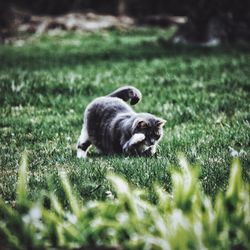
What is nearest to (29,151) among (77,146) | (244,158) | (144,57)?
(77,146)

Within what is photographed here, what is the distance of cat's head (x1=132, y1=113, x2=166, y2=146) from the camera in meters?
4.74

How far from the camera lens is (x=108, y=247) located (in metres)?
2.38

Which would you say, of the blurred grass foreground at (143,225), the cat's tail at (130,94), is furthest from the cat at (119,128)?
the blurred grass foreground at (143,225)

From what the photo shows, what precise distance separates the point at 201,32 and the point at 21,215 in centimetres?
1459

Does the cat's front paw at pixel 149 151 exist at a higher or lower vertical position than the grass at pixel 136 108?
higher

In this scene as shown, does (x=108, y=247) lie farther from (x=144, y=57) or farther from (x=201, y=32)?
(x=201, y=32)

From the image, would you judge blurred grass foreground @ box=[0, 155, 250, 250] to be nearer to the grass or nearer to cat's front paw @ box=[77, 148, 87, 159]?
the grass

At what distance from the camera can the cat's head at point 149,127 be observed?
15.5ft

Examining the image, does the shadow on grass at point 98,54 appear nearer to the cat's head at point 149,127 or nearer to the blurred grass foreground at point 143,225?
the cat's head at point 149,127

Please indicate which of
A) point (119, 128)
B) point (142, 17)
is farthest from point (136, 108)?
point (142, 17)

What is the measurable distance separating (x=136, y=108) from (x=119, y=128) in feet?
8.78

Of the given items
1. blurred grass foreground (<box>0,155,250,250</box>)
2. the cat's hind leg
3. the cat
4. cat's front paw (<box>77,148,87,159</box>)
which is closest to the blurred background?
the cat

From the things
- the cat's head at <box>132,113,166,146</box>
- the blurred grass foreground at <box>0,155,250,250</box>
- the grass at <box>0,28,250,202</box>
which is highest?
the blurred grass foreground at <box>0,155,250,250</box>

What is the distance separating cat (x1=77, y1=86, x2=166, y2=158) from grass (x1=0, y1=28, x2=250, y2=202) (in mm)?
144
